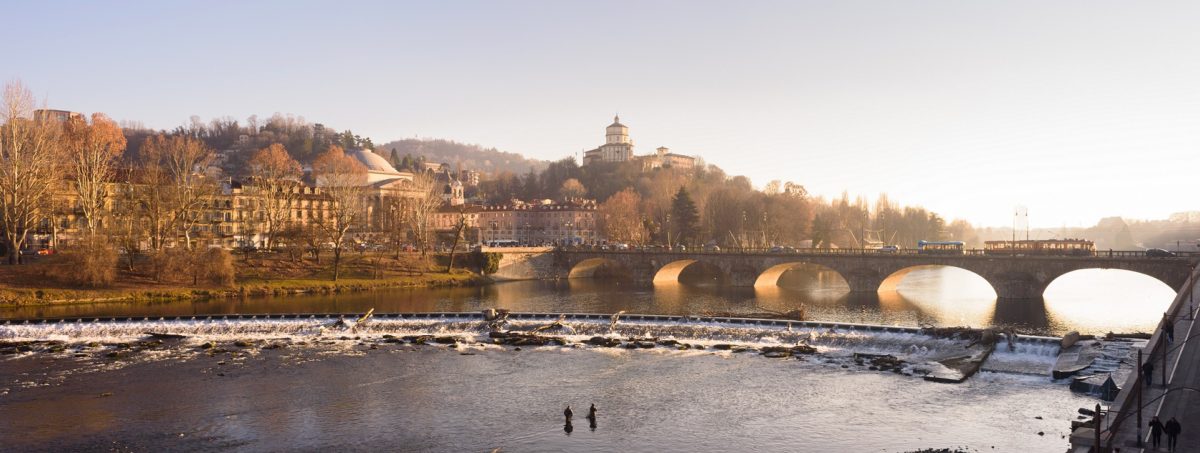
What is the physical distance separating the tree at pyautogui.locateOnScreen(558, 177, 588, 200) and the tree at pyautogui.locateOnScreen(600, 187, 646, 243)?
37874 millimetres

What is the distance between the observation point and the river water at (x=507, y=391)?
91.2 ft

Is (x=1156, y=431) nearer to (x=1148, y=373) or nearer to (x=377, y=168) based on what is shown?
(x=1148, y=373)

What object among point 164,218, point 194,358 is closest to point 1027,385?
point 194,358

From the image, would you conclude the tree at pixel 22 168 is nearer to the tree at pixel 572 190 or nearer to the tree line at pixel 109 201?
the tree line at pixel 109 201

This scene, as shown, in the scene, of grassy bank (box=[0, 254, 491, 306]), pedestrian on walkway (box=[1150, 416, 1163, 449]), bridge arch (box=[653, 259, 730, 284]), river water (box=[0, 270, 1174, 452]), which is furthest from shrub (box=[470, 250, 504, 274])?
pedestrian on walkway (box=[1150, 416, 1163, 449])

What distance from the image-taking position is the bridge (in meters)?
63.0

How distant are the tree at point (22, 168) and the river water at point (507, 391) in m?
25.6

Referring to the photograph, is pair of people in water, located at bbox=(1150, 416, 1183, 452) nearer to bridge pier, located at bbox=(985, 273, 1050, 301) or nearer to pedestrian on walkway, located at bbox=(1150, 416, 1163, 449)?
pedestrian on walkway, located at bbox=(1150, 416, 1163, 449)

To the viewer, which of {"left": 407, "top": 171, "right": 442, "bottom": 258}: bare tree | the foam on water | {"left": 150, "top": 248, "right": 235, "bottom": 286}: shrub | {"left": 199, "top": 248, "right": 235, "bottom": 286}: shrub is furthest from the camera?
{"left": 407, "top": 171, "right": 442, "bottom": 258}: bare tree

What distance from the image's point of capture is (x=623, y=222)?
13025cm

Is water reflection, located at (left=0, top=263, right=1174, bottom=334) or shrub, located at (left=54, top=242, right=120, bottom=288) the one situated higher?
shrub, located at (left=54, top=242, right=120, bottom=288)

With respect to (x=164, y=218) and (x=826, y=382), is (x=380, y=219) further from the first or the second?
(x=826, y=382)

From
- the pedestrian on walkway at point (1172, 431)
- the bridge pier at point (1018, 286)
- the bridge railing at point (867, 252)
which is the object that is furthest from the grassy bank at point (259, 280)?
the pedestrian on walkway at point (1172, 431)

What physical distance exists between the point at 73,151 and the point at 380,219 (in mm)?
37532
